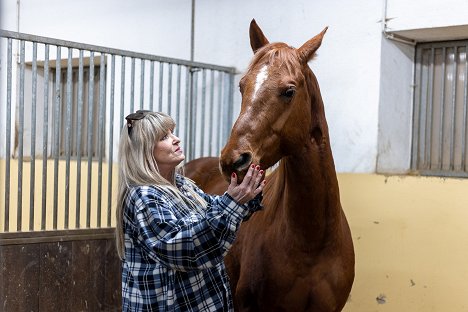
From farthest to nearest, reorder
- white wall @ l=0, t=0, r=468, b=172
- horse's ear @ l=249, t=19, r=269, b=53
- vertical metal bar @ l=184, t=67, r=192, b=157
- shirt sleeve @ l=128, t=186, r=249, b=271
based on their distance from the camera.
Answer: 1. vertical metal bar @ l=184, t=67, r=192, b=157
2. white wall @ l=0, t=0, r=468, b=172
3. horse's ear @ l=249, t=19, r=269, b=53
4. shirt sleeve @ l=128, t=186, r=249, b=271

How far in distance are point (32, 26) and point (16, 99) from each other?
71cm

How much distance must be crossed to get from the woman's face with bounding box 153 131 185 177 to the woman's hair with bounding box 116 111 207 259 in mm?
14

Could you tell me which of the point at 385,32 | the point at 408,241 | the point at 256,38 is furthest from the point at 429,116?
the point at 256,38

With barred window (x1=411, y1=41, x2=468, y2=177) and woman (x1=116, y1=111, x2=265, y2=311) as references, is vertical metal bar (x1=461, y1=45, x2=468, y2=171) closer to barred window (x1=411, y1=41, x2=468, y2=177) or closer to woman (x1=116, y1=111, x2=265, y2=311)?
barred window (x1=411, y1=41, x2=468, y2=177)

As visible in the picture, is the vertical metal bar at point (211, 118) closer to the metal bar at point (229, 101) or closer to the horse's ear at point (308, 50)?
the metal bar at point (229, 101)

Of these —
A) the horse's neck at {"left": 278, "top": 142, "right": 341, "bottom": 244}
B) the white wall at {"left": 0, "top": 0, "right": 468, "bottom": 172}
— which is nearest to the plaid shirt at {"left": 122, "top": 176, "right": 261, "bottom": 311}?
the horse's neck at {"left": 278, "top": 142, "right": 341, "bottom": 244}

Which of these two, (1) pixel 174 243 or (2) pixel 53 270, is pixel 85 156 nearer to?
(2) pixel 53 270

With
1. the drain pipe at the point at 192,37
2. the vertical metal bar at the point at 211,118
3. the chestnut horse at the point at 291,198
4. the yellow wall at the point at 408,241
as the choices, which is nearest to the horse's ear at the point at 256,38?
the chestnut horse at the point at 291,198

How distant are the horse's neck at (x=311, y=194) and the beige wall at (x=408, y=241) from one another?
3.51 feet

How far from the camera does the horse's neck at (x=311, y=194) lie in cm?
206

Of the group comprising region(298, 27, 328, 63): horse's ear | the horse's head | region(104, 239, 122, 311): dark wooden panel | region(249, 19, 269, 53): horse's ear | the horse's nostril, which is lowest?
region(104, 239, 122, 311): dark wooden panel

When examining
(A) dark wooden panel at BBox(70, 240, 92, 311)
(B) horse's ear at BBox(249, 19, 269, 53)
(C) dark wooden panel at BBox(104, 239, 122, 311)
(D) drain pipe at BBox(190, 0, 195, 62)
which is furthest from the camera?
(D) drain pipe at BBox(190, 0, 195, 62)

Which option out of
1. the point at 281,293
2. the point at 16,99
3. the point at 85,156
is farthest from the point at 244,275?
the point at 16,99

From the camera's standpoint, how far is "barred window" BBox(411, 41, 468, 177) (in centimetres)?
330
